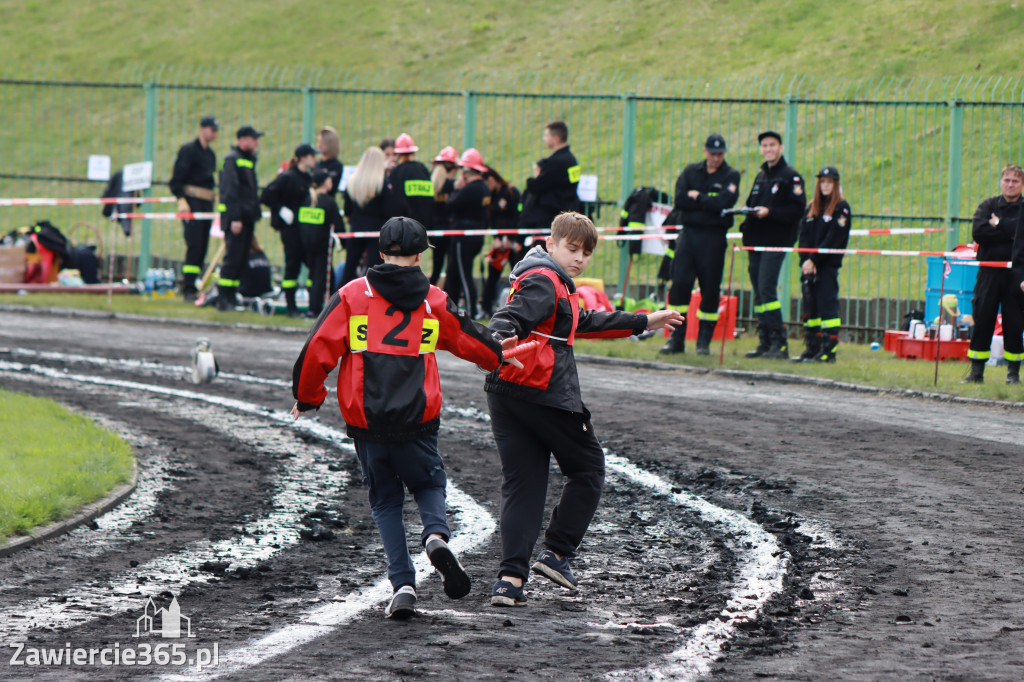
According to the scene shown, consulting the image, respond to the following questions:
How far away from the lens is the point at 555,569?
6.06 meters

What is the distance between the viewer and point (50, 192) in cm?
4172

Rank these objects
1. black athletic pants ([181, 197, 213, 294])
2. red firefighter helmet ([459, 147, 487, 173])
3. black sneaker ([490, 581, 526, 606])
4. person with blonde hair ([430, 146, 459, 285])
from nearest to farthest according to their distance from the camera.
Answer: black sneaker ([490, 581, 526, 606]) < red firefighter helmet ([459, 147, 487, 173]) < person with blonde hair ([430, 146, 459, 285]) < black athletic pants ([181, 197, 213, 294])

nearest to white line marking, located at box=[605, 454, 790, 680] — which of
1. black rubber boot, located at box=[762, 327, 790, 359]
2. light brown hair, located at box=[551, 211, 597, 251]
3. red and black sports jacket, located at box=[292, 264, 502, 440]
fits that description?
red and black sports jacket, located at box=[292, 264, 502, 440]

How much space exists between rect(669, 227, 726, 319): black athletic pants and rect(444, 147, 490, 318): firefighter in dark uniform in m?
3.42

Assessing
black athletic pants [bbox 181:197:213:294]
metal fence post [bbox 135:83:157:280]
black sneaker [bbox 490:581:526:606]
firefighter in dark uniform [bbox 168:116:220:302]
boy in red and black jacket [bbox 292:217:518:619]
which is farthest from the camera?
metal fence post [bbox 135:83:157:280]

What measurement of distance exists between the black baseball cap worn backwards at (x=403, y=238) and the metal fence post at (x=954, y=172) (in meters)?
12.9

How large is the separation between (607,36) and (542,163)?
2594cm

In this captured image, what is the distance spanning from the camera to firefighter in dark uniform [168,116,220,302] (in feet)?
65.2

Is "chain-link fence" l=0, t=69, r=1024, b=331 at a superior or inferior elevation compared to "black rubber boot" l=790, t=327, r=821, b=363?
superior

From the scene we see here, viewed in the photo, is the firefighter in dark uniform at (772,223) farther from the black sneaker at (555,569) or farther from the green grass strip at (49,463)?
the black sneaker at (555,569)

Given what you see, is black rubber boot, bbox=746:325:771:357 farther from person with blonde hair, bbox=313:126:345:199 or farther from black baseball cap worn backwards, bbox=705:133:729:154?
person with blonde hair, bbox=313:126:345:199

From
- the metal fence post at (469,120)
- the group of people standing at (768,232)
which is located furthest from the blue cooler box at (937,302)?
the metal fence post at (469,120)

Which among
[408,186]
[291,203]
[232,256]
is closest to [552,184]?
[408,186]

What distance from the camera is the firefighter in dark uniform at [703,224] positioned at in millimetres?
14820
